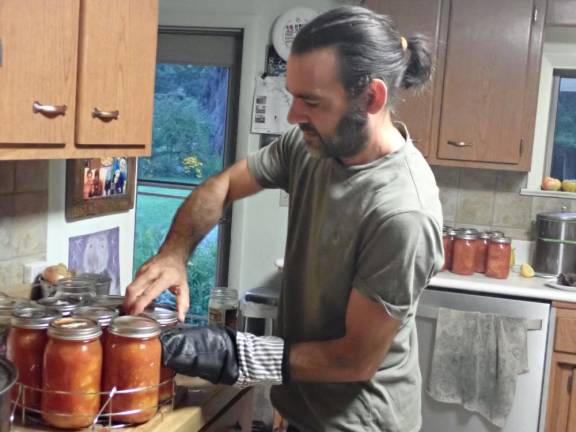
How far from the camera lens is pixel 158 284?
1345mm

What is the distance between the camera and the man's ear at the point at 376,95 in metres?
1.24

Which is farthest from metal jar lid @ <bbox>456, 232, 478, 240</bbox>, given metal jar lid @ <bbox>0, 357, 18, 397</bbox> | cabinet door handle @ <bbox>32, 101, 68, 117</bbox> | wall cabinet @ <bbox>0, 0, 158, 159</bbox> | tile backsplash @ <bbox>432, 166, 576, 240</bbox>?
metal jar lid @ <bbox>0, 357, 18, 397</bbox>

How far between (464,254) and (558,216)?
467 millimetres

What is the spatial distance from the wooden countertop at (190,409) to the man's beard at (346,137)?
512 millimetres

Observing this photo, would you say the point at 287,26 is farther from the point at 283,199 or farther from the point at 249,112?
the point at 283,199

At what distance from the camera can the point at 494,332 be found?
8.97ft

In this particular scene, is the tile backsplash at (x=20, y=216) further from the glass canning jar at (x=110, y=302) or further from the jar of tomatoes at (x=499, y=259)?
the jar of tomatoes at (x=499, y=259)

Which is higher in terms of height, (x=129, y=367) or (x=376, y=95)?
(x=376, y=95)

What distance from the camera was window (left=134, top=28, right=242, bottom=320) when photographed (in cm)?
349

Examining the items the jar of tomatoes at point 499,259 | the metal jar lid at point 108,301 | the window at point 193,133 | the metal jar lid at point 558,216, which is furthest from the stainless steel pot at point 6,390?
the metal jar lid at point 558,216

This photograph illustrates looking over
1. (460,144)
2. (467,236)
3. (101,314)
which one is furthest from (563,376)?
(101,314)

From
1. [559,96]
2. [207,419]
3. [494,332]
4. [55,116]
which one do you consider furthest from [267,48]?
[207,419]

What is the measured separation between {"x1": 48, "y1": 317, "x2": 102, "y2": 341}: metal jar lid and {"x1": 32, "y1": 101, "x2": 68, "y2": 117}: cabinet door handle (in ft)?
1.39

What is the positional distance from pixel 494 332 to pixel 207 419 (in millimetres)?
1735
